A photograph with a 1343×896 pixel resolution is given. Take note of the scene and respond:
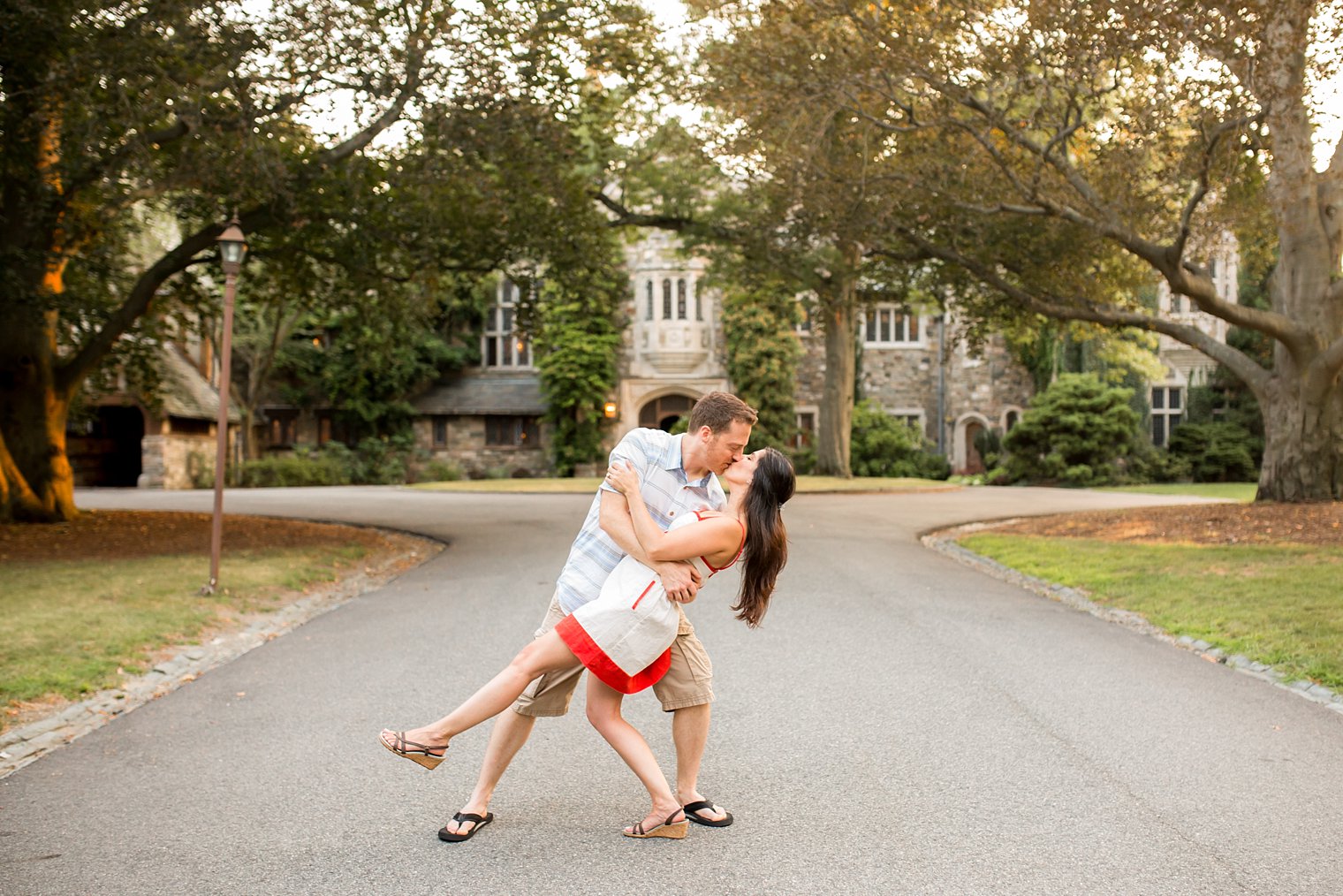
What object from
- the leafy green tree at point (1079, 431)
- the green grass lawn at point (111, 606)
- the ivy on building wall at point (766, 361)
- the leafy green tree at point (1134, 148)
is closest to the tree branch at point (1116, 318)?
the leafy green tree at point (1134, 148)

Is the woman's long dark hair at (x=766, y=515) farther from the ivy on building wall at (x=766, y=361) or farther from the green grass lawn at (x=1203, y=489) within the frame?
the ivy on building wall at (x=766, y=361)

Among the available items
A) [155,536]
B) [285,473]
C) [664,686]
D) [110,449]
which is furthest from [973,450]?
[664,686]

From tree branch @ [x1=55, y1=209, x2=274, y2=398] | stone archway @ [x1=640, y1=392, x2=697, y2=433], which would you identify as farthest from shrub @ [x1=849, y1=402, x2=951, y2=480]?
tree branch @ [x1=55, y1=209, x2=274, y2=398]

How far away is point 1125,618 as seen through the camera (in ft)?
33.7

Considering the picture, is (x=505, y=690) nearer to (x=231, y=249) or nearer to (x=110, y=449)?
(x=231, y=249)

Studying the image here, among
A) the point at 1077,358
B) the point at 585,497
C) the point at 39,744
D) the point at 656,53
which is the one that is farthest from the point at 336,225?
the point at 1077,358

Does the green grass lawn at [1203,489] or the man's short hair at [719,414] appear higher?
the man's short hair at [719,414]

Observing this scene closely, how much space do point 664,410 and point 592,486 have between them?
350 inches

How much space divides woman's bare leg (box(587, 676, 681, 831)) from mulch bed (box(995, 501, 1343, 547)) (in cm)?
1145

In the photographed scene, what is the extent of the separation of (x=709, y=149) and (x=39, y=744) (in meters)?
17.2

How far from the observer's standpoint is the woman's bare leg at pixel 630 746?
4.39 metres

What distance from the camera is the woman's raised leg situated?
14.2 feet

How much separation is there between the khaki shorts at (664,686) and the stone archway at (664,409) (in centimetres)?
3481

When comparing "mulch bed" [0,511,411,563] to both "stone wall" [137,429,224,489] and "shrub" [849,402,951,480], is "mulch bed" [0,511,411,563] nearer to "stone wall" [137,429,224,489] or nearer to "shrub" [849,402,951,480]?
"stone wall" [137,429,224,489]
